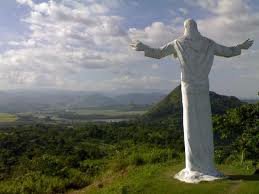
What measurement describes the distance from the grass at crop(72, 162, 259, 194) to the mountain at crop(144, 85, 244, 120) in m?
58.5

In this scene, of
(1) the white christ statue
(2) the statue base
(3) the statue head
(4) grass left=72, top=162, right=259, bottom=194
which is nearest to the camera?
(4) grass left=72, top=162, right=259, bottom=194

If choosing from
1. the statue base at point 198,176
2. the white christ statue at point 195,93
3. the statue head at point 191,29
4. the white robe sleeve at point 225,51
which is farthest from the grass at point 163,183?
the statue head at point 191,29

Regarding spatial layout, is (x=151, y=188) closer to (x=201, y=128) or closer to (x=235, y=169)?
(x=201, y=128)

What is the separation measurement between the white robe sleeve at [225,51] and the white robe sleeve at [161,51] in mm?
1283

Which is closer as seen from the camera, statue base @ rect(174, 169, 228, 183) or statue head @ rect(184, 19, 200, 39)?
statue base @ rect(174, 169, 228, 183)

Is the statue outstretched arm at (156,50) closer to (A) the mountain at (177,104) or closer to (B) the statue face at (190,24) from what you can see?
(B) the statue face at (190,24)

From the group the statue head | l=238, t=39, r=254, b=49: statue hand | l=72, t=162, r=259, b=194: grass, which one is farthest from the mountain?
the statue head

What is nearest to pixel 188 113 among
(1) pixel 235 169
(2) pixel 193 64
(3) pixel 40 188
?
(2) pixel 193 64

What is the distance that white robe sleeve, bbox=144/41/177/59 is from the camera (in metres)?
12.5

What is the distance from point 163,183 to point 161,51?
3900mm

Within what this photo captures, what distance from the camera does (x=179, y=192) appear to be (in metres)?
11.6

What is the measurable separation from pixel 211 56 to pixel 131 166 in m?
6.38

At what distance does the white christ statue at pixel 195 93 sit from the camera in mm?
12531

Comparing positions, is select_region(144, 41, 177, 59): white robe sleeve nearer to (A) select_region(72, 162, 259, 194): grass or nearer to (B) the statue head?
(B) the statue head
